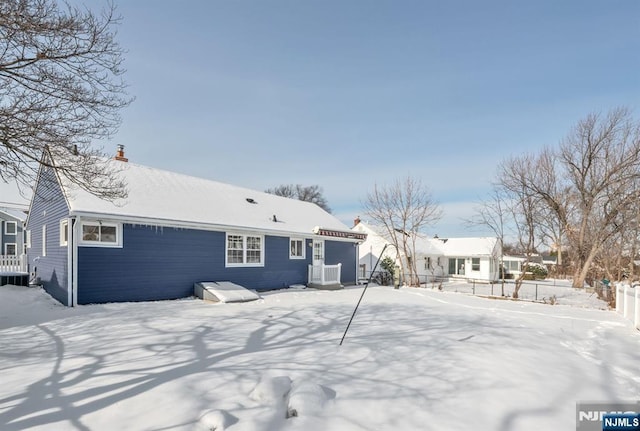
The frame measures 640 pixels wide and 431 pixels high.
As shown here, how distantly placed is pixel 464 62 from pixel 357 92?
4.17 m

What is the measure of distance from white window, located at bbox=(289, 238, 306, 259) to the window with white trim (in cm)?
758

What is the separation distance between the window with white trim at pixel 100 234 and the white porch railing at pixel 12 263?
22.8ft

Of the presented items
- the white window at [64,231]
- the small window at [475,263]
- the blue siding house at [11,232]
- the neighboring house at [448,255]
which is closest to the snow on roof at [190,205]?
the white window at [64,231]

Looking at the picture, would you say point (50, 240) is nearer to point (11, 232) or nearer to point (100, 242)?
point (100, 242)

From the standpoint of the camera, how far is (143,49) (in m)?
8.33

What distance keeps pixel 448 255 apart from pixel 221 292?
26.7 meters

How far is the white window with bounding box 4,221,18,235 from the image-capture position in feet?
66.5

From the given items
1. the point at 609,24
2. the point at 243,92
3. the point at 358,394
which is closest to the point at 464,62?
the point at 609,24

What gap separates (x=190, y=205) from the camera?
542 inches

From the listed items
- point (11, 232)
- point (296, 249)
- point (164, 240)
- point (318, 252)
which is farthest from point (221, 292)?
point (11, 232)

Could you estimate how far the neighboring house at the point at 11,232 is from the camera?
1997 centimetres

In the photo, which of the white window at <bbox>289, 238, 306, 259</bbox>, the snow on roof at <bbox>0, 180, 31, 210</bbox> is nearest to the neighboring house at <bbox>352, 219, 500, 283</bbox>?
the white window at <bbox>289, 238, 306, 259</bbox>

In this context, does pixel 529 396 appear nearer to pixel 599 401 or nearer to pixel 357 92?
pixel 599 401

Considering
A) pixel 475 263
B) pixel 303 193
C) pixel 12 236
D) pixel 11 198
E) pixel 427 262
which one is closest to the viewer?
pixel 12 236
